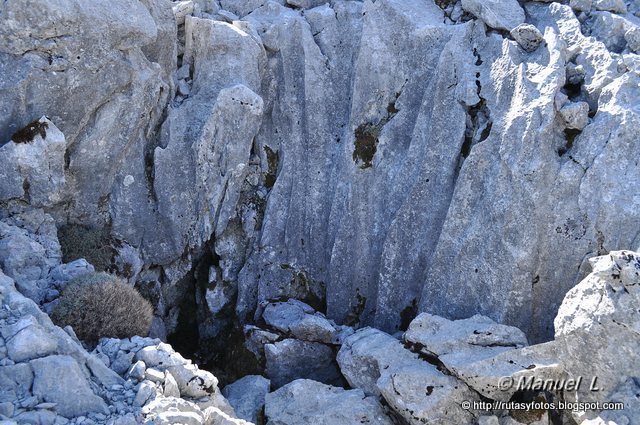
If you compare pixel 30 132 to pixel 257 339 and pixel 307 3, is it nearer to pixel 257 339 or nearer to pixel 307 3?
pixel 257 339

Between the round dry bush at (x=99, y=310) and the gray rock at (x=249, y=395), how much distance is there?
376 cm

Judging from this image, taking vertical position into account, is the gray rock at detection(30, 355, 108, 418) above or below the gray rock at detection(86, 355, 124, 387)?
above

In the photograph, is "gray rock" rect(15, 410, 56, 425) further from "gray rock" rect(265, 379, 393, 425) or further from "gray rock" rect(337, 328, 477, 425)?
"gray rock" rect(337, 328, 477, 425)

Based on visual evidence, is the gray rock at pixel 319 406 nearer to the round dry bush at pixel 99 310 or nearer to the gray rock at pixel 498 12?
the round dry bush at pixel 99 310

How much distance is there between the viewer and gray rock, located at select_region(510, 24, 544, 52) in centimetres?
1888

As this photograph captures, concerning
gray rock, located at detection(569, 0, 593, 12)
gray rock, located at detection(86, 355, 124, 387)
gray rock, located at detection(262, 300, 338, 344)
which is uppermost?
gray rock, located at detection(569, 0, 593, 12)

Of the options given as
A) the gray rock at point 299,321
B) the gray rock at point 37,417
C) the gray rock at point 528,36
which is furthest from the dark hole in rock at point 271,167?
the gray rock at point 37,417

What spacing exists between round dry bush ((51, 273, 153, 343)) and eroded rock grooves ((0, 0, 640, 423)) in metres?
1.03

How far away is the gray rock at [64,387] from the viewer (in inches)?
459

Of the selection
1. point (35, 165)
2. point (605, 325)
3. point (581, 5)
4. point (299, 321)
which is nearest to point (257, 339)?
point (299, 321)

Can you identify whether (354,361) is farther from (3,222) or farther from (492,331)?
(3,222)

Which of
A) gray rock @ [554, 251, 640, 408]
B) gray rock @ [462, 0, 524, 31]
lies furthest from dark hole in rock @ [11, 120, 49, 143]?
gray rock @ [554, 251, 640, 408]

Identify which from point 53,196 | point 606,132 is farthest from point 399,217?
point 53,196

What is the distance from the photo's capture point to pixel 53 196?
18.0 metres
